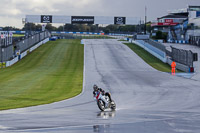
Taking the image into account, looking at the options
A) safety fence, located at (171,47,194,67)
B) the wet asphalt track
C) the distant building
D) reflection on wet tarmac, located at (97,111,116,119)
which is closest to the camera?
the wet asphalt track

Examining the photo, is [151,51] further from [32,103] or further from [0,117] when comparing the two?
[0,117]

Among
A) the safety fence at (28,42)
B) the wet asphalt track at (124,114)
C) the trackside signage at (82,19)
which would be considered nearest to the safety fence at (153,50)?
the safety fence at (28,42)

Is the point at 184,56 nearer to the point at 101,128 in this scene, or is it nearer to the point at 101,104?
the point at 101,104

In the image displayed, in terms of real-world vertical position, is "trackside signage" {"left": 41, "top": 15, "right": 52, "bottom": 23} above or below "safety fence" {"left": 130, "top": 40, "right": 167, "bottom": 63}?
above

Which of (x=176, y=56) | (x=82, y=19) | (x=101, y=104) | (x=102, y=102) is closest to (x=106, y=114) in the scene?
(x=101, y=104)

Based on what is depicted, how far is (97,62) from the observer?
50875 mm

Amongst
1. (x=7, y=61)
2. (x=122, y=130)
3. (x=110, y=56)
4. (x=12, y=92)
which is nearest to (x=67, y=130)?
(x=122, y=130)

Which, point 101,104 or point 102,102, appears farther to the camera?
point 102,102

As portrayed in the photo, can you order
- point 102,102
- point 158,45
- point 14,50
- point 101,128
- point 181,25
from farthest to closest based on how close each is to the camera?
point 181,25, point 158,45, point 14,50, point 102,102, point 101,128

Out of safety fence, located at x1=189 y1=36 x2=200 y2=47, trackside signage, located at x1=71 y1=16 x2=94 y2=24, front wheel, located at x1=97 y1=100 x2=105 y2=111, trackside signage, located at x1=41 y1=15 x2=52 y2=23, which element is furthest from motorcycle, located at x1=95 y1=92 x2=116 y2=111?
trackside signage, located at x1=41 y1=15 x2=52 y2=23

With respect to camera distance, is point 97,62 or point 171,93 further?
point 97,62

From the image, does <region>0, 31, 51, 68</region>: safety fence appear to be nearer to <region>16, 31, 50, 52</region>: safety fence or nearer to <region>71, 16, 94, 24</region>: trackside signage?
<region>16, 31, 50, 52</region>: safety fence

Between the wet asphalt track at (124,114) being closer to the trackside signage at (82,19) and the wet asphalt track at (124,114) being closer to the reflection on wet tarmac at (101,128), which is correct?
the reflection on wet tarmac at (101,128)

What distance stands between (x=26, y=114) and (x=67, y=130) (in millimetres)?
3956
